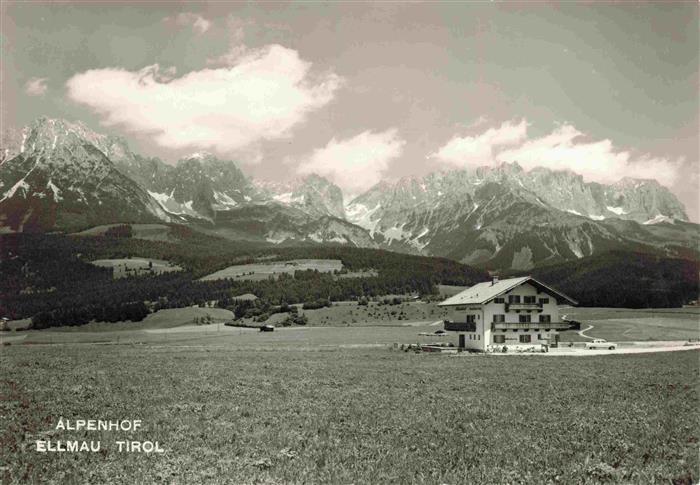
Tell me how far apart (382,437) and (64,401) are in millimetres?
16236

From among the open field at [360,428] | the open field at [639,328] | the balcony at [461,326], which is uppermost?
the balcony at [461,326]

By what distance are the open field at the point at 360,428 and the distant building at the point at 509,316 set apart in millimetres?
51854

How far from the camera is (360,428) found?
24.3 metres

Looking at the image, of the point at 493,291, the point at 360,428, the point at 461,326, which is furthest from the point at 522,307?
the point at 360,428

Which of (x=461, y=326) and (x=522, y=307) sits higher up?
(x=522, y=307)

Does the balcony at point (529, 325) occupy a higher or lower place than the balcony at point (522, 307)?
lower

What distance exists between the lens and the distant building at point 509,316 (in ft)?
315

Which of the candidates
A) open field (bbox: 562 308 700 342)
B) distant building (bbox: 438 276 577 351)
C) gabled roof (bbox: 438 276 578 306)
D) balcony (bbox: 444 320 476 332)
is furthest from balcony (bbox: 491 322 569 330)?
open field (bbox: 562 308 700 342)

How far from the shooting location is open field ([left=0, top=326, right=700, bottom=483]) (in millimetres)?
18156

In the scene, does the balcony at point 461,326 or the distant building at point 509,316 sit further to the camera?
the balcony at point 461,326

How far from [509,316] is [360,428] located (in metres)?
78.0

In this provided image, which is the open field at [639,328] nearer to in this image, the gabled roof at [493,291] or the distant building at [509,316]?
the distant building at [509,316]

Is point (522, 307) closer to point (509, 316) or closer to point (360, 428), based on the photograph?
point (509, 316)

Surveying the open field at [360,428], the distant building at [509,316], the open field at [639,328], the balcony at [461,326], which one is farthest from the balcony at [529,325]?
the open field at [360,428]
